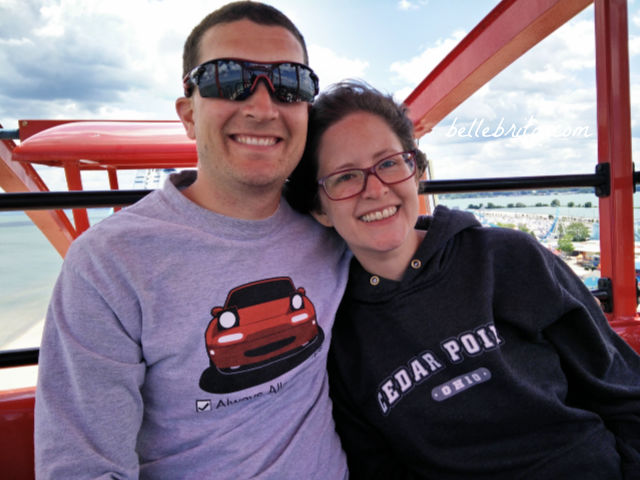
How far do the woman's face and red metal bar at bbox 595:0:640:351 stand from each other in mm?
1163

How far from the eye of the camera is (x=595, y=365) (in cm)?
107

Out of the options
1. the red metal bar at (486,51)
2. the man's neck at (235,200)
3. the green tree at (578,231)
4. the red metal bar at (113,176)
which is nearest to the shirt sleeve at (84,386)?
the man's neck at (235,200)

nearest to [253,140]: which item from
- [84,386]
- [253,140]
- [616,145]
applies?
[253,140]

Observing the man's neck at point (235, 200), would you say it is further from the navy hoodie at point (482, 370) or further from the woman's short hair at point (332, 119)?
the navy hoodie at point (482, 370)

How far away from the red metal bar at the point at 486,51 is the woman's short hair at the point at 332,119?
1.81m

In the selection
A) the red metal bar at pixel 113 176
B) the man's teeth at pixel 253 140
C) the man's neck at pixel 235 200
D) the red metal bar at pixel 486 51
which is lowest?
the man's neck at pixel 235 200

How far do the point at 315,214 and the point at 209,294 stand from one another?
16.8 inches

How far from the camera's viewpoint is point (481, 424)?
3.26 feet

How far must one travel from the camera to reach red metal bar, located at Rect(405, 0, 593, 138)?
243 centimetres

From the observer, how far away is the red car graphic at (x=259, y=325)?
0.89m

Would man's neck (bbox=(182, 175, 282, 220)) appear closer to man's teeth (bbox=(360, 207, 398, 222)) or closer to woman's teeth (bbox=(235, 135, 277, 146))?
woman's teeth (bbox=(235, 135, 277, 146))

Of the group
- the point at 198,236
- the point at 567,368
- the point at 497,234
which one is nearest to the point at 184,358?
the point at 198,236

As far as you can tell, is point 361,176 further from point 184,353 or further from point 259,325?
point 184,353

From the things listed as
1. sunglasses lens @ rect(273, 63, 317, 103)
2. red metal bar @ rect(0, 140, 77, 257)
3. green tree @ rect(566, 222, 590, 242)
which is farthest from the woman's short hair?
red metal bar @ rect(0, 140, 77, 257)
